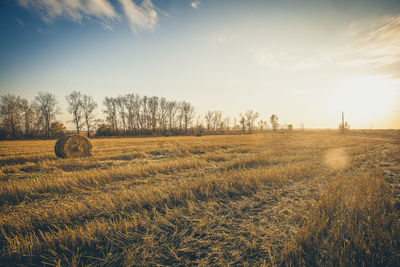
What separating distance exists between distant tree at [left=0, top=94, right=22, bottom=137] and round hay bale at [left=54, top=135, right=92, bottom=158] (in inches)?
1840

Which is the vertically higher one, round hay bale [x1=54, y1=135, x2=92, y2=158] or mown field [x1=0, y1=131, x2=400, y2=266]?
round hay bale [x1=54, y1=135, x2=92, y2=158]

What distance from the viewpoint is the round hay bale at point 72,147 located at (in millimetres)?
10586

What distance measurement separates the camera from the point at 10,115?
3825 cm

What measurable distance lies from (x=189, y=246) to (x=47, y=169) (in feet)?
29.0

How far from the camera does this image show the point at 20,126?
40.8 metres

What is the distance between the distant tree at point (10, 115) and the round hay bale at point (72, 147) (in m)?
46.7

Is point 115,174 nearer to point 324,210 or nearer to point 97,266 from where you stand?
point 97,266

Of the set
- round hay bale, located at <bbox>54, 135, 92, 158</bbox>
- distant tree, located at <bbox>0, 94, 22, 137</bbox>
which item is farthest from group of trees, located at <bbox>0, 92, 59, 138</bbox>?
round hay bale, located at <bbox>54, 135, 92, 158</bbox>

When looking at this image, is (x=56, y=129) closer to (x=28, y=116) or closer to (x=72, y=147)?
(x=28, y=116)

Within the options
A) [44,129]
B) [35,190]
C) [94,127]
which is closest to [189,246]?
[35,190]

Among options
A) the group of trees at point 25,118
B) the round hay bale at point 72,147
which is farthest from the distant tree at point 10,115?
the round hay bale at point 72,147

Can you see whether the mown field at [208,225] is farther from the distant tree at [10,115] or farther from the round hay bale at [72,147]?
the distant tree at [10,115]

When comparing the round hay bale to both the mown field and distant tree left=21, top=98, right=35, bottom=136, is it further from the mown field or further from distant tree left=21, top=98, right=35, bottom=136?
distant tree left=21, top=98, right=35, bottom=136

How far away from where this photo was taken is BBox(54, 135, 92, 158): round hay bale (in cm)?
1059
